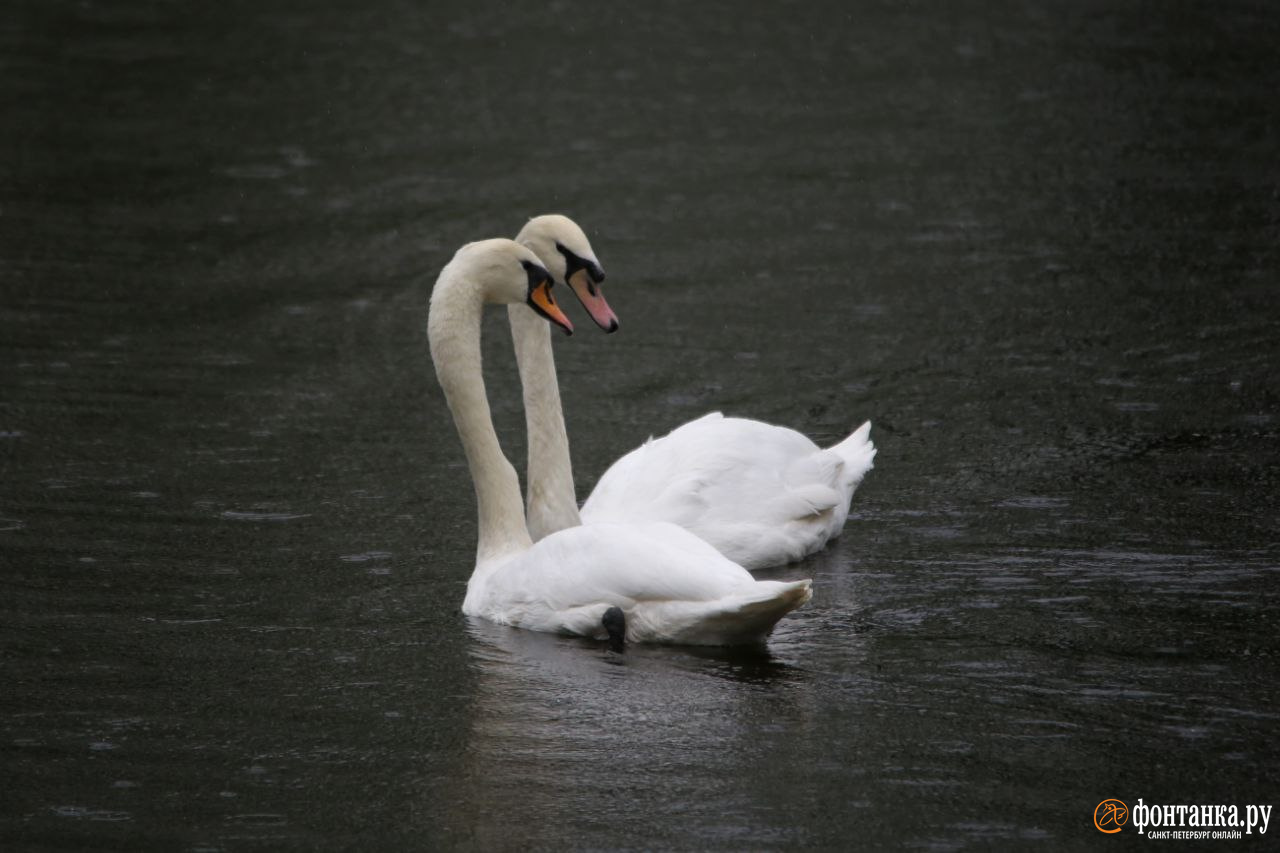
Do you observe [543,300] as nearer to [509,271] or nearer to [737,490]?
[509,271]

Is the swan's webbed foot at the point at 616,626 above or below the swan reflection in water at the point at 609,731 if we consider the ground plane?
above

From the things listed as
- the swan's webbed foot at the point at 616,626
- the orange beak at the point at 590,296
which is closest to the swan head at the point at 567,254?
the orange beak at the point at 590,296

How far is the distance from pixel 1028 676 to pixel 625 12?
15.5 m

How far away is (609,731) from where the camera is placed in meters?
6.87

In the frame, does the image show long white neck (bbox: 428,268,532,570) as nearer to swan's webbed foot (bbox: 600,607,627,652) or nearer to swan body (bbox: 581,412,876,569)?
swan body (bbox: 581,412,876,569)

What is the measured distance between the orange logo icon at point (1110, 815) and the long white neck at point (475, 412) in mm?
3072

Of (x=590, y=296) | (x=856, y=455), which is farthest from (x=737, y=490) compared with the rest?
(x=590, y=296)

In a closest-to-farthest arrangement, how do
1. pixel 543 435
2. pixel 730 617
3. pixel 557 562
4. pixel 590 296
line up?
pixel 730 617
pixel 557 562
pixel 590 296
pixel 543 435

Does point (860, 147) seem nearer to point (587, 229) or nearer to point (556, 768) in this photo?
point (587, 229)

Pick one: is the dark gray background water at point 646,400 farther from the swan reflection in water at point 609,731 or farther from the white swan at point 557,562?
the white swan at point 557,562

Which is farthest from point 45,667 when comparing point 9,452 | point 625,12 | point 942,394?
point 625,12

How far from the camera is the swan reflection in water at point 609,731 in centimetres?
621

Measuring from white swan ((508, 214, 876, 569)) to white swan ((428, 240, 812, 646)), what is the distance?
306 mm

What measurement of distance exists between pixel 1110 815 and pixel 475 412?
11.7 feet
